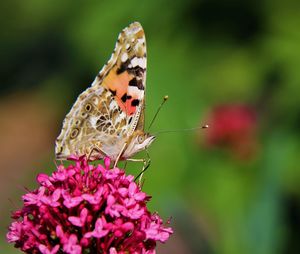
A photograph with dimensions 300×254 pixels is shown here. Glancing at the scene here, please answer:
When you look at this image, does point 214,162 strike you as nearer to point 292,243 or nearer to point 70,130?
point 292,243

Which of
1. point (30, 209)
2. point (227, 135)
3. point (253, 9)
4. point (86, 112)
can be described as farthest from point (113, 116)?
point (253, 9)

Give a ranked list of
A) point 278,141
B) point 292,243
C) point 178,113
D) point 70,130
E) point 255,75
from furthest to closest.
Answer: point 255,75
point 178,113
point 292,243
point 278,141
point 70,130

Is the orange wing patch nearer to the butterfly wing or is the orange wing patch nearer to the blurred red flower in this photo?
the butterfly wing

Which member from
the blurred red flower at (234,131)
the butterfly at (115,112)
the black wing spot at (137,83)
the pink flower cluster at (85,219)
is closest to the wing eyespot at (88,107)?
the butterfly at (115,112)

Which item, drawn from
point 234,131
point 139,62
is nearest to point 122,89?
point 139,62

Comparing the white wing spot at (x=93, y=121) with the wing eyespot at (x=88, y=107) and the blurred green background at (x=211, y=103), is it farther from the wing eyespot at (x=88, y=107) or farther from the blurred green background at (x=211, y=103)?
the blurred green background at (x=211, y=103)

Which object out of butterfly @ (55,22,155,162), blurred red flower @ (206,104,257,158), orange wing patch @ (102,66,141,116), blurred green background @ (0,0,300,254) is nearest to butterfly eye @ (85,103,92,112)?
butterfly @ (55,22,155,162)
